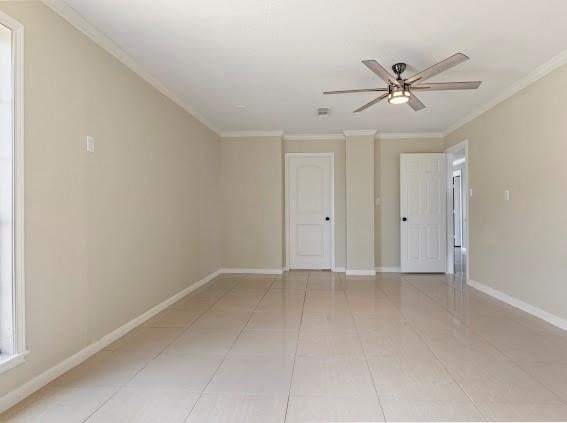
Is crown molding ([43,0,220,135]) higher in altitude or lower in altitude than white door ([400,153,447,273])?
higher

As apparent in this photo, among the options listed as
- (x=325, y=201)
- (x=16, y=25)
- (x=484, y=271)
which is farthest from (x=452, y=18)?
(x=325, y=201)

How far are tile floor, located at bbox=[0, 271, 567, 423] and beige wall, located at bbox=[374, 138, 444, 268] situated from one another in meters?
2.15

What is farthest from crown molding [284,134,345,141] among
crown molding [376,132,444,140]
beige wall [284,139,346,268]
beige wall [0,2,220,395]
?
beige wall [0,2,220,395]

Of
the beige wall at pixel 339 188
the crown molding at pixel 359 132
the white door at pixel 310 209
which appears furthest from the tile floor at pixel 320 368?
the crown molding at pixel 359 132

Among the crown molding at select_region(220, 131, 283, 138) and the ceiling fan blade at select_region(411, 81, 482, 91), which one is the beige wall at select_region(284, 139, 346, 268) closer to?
the crown molding at select_region(220, 131, 283, 138)

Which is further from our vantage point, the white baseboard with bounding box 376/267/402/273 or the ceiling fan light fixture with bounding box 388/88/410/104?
the white baseboard with bounding box 376/267/402/273

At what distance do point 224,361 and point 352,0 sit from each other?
2631mm

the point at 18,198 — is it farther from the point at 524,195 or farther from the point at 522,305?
the point at 522,305

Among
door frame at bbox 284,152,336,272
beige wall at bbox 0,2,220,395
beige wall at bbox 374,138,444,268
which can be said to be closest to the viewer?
beige wall at bbox 0,2,220,395

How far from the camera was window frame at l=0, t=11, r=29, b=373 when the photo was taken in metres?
1.95

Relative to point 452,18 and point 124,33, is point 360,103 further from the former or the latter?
point 124,33

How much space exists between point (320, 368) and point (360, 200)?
3908 millimetres

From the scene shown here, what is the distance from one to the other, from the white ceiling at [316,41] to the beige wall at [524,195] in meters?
0.36

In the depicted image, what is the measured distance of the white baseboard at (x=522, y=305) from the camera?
321 cm
